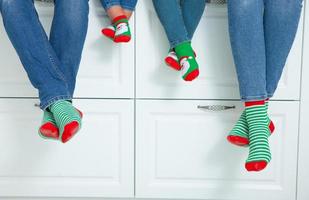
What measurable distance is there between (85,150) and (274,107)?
2.15 ft

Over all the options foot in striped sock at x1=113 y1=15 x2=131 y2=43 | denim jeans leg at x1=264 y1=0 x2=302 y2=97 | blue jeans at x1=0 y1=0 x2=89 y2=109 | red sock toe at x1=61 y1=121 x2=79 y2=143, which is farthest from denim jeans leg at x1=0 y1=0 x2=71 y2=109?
denim jeans leg at x1=264 y1=0 x2=302 y2=97

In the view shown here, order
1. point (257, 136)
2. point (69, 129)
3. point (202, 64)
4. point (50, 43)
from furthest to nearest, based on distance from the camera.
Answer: point (202, 64) → point (50, 43) → point (257, 136) → point (69, 129)

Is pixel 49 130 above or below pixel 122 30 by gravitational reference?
below

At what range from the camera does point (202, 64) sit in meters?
1.70

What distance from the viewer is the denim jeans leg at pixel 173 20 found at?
160cm

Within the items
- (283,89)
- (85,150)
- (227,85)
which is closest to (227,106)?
(227,85)

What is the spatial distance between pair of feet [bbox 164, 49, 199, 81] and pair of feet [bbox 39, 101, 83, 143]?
0.37 metres

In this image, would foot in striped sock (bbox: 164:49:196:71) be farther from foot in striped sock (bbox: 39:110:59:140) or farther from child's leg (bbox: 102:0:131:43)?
foot in striped sock (bbox: 39:110:59:140)

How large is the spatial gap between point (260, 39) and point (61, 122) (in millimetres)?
606

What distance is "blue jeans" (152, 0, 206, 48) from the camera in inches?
63.1

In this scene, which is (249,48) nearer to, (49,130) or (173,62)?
(173,62)

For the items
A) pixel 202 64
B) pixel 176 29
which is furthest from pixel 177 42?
pixel 202 64

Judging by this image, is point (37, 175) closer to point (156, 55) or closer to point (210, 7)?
point (156, 55)

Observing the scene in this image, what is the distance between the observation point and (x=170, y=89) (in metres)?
1.72
